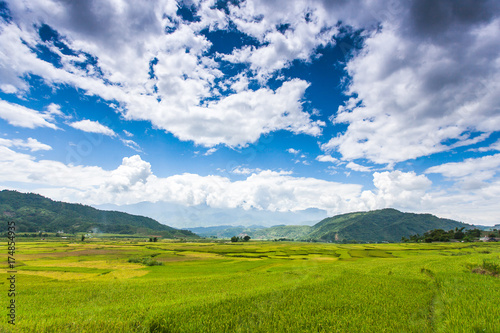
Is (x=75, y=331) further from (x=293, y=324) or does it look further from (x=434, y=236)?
(x=434, y=236)

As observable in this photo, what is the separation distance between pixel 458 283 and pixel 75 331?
95.8ft

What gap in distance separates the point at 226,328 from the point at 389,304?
1146 cm

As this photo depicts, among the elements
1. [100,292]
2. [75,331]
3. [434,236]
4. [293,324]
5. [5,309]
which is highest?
[75,331]

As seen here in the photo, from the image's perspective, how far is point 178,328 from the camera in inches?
447

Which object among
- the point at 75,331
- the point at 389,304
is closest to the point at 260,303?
the point at 389,304

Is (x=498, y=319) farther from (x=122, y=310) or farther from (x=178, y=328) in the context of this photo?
(x=122, y=310)

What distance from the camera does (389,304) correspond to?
1523 centimetres

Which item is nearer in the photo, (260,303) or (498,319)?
(498,319)

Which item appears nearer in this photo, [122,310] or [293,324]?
[293,324]

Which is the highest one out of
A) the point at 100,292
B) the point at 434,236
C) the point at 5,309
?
the point at 5,309

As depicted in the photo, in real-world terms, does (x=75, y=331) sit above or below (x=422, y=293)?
above

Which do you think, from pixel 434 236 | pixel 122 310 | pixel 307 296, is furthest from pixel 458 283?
pixel 434 236

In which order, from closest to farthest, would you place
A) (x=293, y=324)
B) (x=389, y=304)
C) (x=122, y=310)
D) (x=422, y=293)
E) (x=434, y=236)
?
(x=293, y=324)
(x=122, y=310)
(x=389, y=304)
(x=422, y=293)
(x=434, y=236)

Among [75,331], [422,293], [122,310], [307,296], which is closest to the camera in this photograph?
[75,331]
